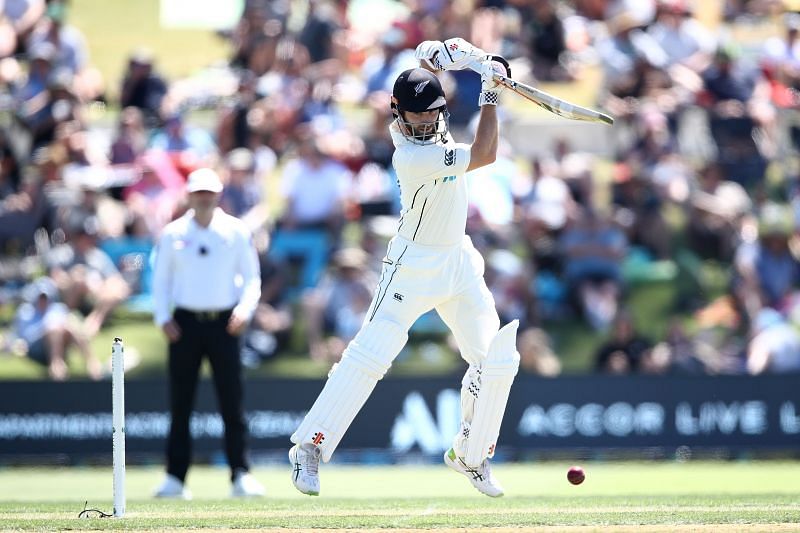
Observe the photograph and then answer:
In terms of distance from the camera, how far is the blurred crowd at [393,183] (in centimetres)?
1517

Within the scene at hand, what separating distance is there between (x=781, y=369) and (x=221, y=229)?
6.73 m

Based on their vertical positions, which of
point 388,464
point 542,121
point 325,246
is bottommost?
point 388,464

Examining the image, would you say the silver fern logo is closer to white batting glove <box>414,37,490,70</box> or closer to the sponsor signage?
white batting glove <box>414,37,490,70</box>

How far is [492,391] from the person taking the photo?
8055 mm

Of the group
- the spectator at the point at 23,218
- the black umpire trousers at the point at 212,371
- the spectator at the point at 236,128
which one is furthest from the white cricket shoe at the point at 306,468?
the spectator at the point at 236,128

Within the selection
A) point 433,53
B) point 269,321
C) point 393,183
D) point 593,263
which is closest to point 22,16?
point 393,183

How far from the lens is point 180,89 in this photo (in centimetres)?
1839

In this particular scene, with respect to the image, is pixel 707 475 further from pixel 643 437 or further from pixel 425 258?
pixel 425 258

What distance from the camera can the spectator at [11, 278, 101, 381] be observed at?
575 inches

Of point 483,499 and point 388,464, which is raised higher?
point 483,499

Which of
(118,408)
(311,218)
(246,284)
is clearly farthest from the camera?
(311,218)

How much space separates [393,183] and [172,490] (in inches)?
268

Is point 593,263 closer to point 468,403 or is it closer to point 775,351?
point 775,351

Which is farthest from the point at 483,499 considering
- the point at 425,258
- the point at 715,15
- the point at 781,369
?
the point at 715,15
